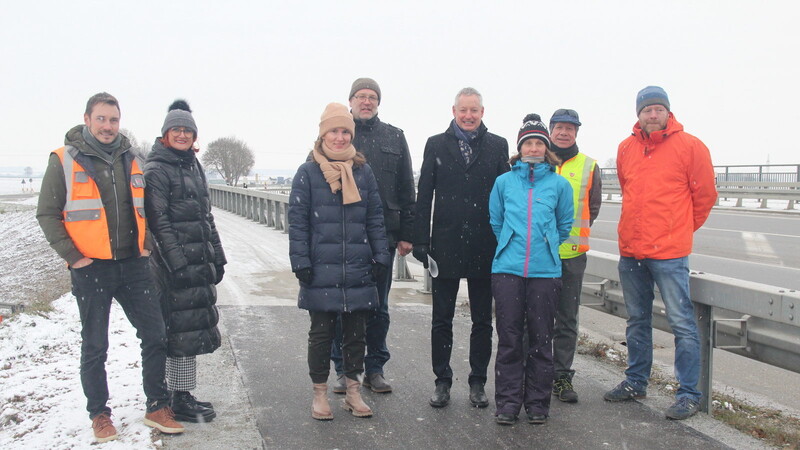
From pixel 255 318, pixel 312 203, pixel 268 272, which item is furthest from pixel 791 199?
pixel 312 203

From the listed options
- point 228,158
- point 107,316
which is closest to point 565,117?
point 107,316

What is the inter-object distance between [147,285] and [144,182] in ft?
2.04

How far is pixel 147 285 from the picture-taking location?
4215 mm

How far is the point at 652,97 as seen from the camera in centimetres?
462

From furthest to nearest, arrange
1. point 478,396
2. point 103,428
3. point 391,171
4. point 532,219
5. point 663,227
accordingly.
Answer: point 391,171 < point 478,396 < point 663,227 < point 532,219 < point 103,428

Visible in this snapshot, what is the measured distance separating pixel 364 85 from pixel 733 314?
9.52 feet

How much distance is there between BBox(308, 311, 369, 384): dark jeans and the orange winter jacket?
1.94 meters

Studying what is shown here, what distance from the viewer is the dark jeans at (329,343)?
4.50 meters

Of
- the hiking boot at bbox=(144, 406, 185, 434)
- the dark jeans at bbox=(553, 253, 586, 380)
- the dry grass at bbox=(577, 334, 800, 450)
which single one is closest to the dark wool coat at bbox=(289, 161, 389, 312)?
the hiking boot at bbox=(144, 406, 185, 434)

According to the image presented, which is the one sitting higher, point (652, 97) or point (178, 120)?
point (652, 97)

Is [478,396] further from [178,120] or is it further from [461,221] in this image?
[178,120]

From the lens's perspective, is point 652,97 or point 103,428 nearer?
point 103,428

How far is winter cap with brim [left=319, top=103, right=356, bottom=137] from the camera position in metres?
4.51

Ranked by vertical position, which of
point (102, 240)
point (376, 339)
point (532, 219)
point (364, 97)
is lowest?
point (376, 339)
